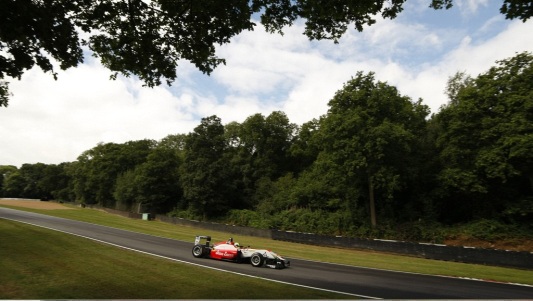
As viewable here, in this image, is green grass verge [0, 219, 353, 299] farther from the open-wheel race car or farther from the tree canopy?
the tree canopy

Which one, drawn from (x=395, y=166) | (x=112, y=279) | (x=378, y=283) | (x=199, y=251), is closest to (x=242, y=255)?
(x=199, y=251)

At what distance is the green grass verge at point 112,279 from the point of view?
379 inches

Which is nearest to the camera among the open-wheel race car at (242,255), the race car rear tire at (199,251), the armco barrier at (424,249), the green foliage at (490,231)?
the open-wheel race car at (242,255)

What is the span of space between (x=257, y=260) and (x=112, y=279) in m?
7.13

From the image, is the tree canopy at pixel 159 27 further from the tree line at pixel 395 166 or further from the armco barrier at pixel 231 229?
the armco barrier at pixel 231 229

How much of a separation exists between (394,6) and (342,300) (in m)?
8.16

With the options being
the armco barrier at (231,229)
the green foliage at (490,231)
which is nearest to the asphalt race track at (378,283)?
the green foliage at (490,231)

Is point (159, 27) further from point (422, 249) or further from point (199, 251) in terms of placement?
point (422, 249)

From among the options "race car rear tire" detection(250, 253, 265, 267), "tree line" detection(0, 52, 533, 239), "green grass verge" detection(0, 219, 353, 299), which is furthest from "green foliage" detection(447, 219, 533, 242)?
"green grass verge" detection(0, 219, 353, 299)

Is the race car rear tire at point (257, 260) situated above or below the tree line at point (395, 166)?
below

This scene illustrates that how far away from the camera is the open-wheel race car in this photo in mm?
16359

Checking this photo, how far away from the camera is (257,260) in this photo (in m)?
16.6

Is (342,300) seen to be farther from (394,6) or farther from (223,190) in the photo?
(223,190)

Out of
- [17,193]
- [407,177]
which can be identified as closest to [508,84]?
[407,177]
